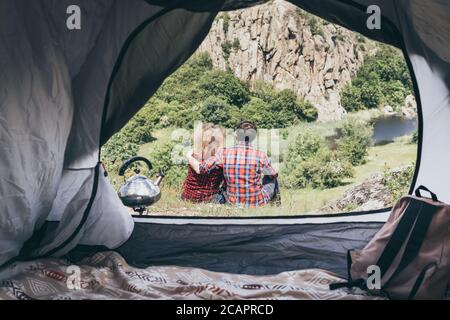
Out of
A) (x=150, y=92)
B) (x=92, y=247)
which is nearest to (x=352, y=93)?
(x=150, y=92)

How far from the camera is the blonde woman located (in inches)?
129

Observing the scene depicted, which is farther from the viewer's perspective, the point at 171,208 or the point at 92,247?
the point at 171,208

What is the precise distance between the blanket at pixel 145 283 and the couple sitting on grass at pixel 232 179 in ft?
4.78

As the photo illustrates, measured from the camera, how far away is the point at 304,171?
443cm

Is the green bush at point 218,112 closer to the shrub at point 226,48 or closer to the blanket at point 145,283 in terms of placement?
the shrub at point 226,48

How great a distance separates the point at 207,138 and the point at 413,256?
3.04m

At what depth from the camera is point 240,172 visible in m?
3.18

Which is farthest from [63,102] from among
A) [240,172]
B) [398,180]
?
→ [398,180]

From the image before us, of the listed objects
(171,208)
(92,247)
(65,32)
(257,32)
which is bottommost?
(171,208)

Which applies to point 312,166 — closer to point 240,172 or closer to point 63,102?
point 240,172
